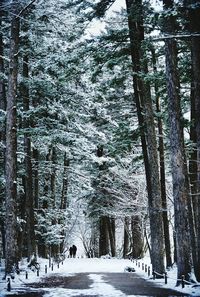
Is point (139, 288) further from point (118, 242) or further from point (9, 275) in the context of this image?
point (118, 242)

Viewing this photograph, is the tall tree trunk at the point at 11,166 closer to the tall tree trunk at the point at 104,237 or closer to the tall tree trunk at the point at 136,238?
the tall tree trunk at the point at 136,238

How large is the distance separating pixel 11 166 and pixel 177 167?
23.8 ft

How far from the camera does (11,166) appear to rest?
16.4m

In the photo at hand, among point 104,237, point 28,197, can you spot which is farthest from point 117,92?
point 104,237

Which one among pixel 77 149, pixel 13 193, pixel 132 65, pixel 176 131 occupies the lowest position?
pixel 13 193

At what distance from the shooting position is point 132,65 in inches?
684

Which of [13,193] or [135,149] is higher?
[135,149]

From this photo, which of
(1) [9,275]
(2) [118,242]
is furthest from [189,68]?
(2) [118,242]

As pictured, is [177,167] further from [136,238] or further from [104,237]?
[104,237]

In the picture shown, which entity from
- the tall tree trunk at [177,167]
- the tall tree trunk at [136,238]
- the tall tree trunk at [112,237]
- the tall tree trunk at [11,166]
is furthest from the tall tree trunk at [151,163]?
the tall tree trunk at [112,237]

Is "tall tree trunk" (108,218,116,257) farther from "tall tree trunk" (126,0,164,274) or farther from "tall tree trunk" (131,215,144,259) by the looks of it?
"tall tree trunk" (126,0,164,274)

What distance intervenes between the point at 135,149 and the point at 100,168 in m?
4.99

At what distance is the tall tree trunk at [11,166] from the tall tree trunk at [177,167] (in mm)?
6842

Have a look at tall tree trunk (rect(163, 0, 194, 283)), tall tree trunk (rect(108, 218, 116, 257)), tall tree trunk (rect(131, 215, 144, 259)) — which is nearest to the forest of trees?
tall tree trunk (rect(163, 0, 194, 283))
